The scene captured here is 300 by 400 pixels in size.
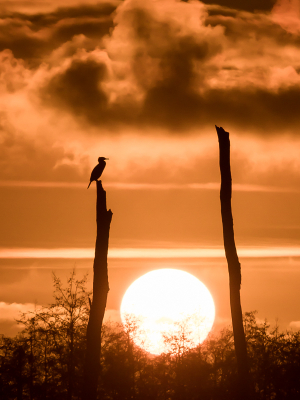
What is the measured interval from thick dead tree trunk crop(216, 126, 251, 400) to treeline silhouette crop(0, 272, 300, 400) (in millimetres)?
19706

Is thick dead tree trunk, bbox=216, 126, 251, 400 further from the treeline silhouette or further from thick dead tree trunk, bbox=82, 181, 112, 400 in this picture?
the treeline silhouette

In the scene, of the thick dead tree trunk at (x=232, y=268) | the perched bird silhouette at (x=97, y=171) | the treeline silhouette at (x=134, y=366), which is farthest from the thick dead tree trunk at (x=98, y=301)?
the treeline silhouette at (x=134, y=366)

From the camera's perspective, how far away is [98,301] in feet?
50.8

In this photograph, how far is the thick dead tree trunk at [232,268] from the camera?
13.7m

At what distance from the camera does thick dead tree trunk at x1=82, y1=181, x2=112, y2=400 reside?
1484 cm

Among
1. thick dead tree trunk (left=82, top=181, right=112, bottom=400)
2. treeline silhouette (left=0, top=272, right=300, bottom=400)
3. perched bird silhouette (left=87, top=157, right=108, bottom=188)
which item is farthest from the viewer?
treeline silhouette (left=0, top=272, right=300, bottom=400)

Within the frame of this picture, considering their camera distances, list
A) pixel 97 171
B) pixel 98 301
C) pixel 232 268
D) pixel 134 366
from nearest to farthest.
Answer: pixel 232 268 < pixel 98 301 < pixel 97 171 < pixel 134 366

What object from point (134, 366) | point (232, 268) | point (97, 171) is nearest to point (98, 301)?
point (232, 268)

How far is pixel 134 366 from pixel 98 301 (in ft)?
86.1

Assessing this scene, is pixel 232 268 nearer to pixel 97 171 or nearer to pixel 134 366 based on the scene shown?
pixel 97 171

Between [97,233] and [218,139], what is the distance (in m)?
4.95

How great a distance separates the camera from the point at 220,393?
122 feet

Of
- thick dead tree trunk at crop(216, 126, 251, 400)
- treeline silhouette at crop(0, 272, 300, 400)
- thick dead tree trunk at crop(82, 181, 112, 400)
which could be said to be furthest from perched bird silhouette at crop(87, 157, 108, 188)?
treeline silhouette at crop(0, 272, 300, 400)

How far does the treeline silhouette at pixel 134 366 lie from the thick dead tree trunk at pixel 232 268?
1971cm
